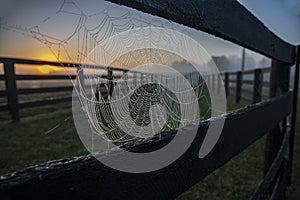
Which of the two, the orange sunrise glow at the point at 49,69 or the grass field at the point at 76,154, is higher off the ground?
the orange sunrise glow at the point at 49,69

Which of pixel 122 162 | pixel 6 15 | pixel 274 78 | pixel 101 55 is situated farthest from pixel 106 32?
pixel 274 78

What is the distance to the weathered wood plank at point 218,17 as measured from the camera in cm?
37

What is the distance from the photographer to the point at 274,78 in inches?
60.2

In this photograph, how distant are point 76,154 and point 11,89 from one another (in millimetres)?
2303

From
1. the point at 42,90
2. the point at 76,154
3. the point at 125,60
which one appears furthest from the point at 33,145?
the point at 42,90

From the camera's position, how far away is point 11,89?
3266mm

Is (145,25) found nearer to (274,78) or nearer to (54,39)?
(54,39)

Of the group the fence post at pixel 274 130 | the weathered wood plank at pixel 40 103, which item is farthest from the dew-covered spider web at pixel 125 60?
the weathered wood plank at pixel 40 103

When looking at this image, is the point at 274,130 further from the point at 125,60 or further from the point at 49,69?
the point at 49,69

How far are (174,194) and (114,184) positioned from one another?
17cm

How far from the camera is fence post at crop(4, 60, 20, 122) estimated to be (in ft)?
10.3

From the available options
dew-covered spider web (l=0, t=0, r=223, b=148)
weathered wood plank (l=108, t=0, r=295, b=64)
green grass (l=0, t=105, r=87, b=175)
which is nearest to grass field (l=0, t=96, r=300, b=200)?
green grass (l=0, t=105, r=87, b=175)

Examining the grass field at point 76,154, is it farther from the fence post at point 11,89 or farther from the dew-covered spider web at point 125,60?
the dew-covered spider web at point 125,60

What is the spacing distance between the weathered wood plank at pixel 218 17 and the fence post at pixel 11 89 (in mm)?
3358
